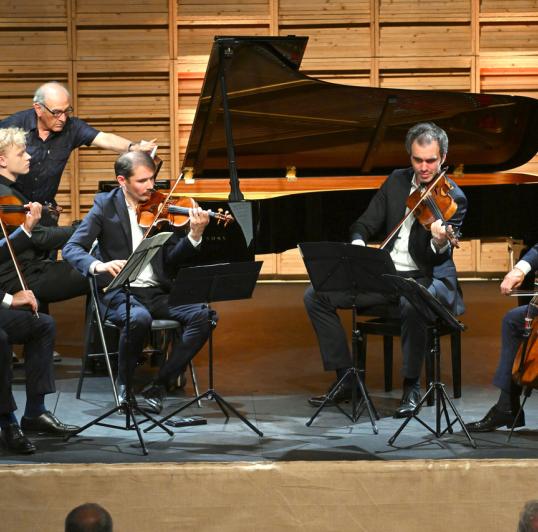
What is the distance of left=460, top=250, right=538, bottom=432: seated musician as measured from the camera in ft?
13.7

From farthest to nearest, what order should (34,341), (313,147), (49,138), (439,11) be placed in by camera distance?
(439,11) → (313,147) → (49,138) → (34,341)

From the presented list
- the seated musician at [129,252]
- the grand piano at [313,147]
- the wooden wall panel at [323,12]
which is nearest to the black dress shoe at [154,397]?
the seated musician at [129,252]

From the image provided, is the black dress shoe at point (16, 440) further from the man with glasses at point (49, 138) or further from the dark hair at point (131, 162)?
the man with glasses at point (49, 138)

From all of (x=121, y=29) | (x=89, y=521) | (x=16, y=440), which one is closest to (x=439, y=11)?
(x=121, y=29)

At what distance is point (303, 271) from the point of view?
9.48 meters

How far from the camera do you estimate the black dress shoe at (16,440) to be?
13.1 ft

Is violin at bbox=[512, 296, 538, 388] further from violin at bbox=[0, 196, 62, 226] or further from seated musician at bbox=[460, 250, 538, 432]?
violin at bbox=[0, 196, 62, 226]

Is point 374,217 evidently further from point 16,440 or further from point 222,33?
point 222,33

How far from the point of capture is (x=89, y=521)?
1.94 meters

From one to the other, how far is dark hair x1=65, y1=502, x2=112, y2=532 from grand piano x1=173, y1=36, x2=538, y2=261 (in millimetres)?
3486

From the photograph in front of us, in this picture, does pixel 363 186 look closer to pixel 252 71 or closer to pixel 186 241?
pixel 252 71

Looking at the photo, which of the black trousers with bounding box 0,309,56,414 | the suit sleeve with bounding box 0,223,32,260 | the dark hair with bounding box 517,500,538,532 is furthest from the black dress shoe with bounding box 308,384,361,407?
the dark hair with bounding box 517,500,538,532

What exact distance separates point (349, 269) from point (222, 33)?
5535 mm

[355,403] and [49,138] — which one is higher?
[49,138]
